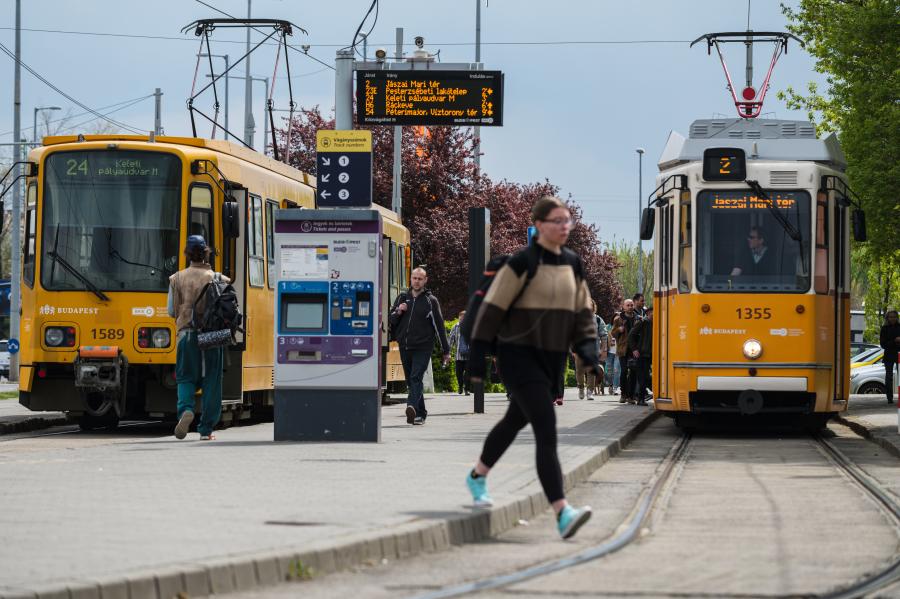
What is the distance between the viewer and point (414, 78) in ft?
81.9

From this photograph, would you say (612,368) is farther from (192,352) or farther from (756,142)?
(192,352)

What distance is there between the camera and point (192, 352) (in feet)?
52.7

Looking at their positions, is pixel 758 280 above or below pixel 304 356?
above

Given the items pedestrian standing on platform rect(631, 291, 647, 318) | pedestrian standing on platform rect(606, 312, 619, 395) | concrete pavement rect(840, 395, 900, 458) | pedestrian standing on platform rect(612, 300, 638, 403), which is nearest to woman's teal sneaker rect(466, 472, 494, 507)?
concrete pavement rect(840, 395, 900, 458)

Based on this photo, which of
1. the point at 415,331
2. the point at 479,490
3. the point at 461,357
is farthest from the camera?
the point at 461,357

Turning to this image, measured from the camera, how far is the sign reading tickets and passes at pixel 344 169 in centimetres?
1703

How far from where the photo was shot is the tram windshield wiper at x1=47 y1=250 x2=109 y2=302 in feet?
60.5

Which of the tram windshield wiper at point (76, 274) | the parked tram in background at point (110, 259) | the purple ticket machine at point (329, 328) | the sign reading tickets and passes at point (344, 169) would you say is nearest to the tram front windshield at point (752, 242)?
the sign reading tickets and passes at point (344, 169)

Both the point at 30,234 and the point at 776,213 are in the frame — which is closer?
the point at 776,213

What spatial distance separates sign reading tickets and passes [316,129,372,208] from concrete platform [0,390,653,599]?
2682 mm

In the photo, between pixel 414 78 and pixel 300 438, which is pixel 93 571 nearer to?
pixel 300 438

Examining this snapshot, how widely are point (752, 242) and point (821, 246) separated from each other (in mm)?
798

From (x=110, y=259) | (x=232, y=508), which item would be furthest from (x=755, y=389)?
(x=232, y=508)

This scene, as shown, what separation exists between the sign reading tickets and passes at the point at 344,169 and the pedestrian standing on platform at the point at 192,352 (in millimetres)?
1560
